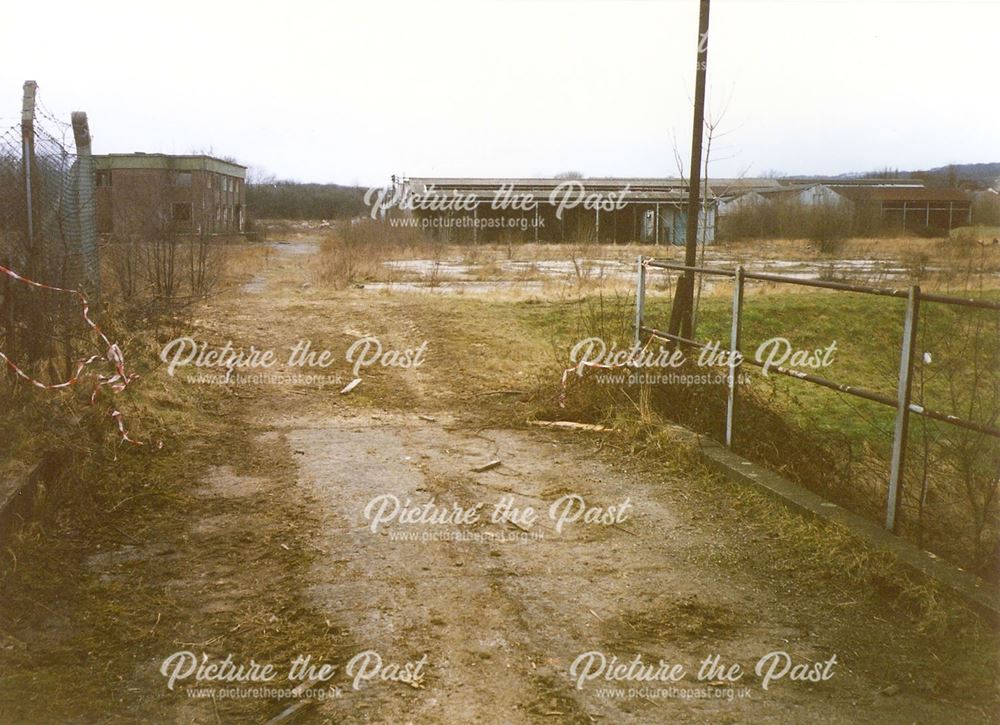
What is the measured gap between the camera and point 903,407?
523cm

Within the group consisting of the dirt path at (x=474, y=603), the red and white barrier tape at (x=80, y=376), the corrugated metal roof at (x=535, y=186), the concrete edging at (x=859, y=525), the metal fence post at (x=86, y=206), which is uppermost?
the corrugated metal roof at (x=535, y=186)

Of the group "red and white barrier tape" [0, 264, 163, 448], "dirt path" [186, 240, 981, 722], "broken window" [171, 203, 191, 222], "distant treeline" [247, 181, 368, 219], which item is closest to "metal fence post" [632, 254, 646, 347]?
"dirt path" [186, 240, 981, 722]

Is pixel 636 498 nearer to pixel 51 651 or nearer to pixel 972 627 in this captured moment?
pixel 972 627

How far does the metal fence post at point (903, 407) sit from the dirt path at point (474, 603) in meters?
0.54

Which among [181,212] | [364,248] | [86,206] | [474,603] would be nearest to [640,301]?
[474,603]

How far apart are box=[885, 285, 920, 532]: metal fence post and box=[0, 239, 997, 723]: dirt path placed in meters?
0.54

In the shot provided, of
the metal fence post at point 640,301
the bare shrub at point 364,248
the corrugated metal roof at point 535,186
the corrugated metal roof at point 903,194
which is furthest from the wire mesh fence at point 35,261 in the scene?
the corrugated metal roof at point 903,194

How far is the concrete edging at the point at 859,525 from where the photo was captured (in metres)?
4.37

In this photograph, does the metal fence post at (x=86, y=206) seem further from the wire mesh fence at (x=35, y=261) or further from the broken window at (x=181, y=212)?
the broken window at (x=181, y=212)

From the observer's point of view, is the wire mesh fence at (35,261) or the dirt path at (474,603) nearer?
the dirt path at (474,603)

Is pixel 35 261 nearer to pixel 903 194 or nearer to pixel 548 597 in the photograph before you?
pixel 548 597

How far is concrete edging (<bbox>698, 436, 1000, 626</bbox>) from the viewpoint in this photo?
437cm

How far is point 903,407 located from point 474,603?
2.67 metres

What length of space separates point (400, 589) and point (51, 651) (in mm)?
→ 1602
